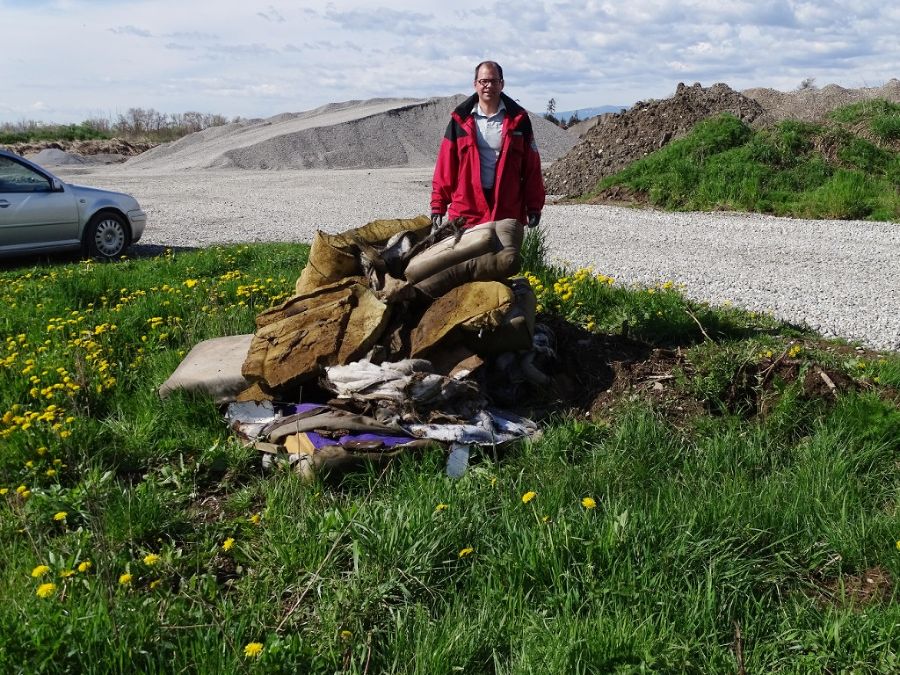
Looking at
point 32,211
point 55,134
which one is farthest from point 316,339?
point 55,134

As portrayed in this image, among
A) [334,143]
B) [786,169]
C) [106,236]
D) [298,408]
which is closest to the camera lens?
[298,408]

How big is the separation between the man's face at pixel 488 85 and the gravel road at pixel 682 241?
2.87m

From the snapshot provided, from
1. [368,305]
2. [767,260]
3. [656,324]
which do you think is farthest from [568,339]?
[767,260]

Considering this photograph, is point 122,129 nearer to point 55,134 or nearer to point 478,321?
point 55,134

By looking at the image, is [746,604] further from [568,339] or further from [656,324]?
[656,324]

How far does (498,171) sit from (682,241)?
6.25 meters

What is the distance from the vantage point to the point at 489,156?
5.87 m

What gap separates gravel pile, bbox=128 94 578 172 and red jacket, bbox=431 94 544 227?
2583 centimetres

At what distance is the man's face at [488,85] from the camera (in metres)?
5.66

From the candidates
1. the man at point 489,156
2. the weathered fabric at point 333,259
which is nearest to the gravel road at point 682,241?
the man at point 489,156

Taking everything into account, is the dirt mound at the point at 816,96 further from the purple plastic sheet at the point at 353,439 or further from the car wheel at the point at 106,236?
the purple plastic sheet at the point at 353,439

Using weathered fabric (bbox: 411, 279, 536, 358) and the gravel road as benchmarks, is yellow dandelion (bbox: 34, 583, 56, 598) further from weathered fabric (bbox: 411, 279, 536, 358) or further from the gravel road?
the gravel road

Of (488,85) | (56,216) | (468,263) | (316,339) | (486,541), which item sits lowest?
(486,541)

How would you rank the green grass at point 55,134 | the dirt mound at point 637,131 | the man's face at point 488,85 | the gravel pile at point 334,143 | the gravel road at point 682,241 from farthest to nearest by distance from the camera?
the green grass at point 55,134 → the gravel pile at point 334,143 → the dirt mound at point 637,131 → the gravel road at point 682,241 → the man's face at point 488,85
